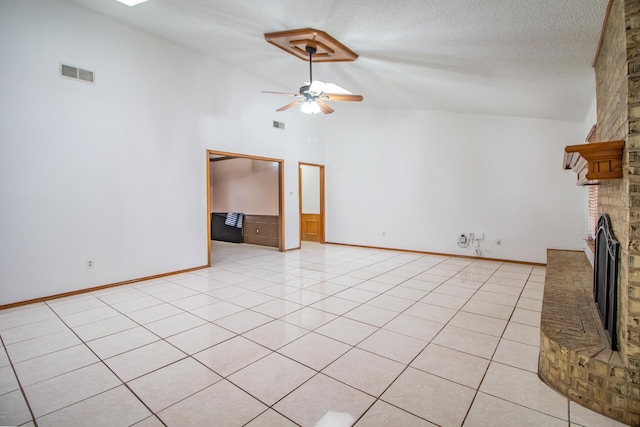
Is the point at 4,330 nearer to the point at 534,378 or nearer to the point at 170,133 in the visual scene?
the point at 170,133

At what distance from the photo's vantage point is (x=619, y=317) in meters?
1.91

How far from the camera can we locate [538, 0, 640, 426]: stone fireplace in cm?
171

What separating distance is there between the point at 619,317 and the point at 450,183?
4.81 m

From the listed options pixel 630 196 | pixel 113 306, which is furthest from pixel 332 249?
pixel 630 196

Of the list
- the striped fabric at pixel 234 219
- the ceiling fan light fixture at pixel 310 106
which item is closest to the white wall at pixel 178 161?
the striped fabric at pixel 234 219

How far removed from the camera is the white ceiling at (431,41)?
2568 millimetres

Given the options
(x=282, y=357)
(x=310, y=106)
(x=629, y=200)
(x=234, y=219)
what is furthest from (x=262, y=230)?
(x=629, y=200)

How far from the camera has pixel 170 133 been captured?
4922 mm

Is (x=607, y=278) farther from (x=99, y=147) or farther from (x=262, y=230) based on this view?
(x=262, y=230)

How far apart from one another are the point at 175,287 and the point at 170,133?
94.9 inches

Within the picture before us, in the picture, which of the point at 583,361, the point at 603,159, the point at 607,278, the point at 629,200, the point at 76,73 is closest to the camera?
the point at 629,200

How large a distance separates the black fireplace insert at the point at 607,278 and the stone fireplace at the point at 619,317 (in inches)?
1.0

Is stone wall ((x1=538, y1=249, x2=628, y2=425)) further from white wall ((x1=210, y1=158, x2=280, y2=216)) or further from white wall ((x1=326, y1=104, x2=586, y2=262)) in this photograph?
white wall ((x1=210, y1=158, x2=280, y2=216))

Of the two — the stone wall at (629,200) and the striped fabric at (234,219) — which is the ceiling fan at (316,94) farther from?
the striped fabric at (234,219)
